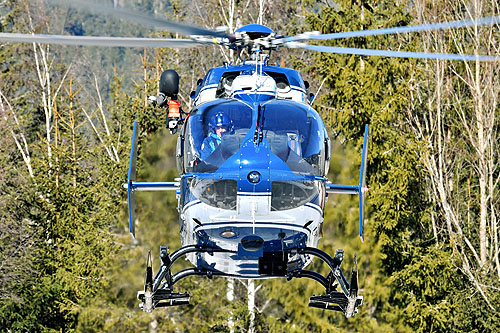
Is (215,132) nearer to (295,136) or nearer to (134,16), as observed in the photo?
(295,136)

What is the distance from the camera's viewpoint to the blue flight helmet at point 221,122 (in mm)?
10008

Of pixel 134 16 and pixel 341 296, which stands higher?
pixel 134 16

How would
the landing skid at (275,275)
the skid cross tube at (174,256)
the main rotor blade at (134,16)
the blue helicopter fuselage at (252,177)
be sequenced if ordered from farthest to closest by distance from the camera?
the skid cross tube at (174,256) < the landing skid at (275,275) < the blue helicopter fuselage at (252,177) < the main rotor blade at (134,16)

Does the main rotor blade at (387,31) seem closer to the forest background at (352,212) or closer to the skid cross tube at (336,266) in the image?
the skid cross tube at (336,266)

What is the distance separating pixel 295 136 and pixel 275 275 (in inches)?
64.5

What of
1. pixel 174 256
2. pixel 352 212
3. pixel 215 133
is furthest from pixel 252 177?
pixel 352 212

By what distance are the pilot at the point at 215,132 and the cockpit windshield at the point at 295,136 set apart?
0.43 meters

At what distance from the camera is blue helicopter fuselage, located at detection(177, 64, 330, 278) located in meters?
9.65

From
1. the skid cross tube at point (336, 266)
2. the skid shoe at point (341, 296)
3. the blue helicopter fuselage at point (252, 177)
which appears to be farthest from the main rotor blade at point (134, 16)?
the skid shoe at point (341, 296)

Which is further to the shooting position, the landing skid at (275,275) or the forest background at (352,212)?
the forest background at (352,212)

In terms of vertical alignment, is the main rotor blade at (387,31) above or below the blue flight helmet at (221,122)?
above

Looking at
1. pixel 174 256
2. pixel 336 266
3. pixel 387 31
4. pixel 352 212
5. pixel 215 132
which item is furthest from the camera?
pixel 352 212

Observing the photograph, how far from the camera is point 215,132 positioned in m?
10.1

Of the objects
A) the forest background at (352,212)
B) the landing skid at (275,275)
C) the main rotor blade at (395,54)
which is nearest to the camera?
the main rotor blade at (395,54)
